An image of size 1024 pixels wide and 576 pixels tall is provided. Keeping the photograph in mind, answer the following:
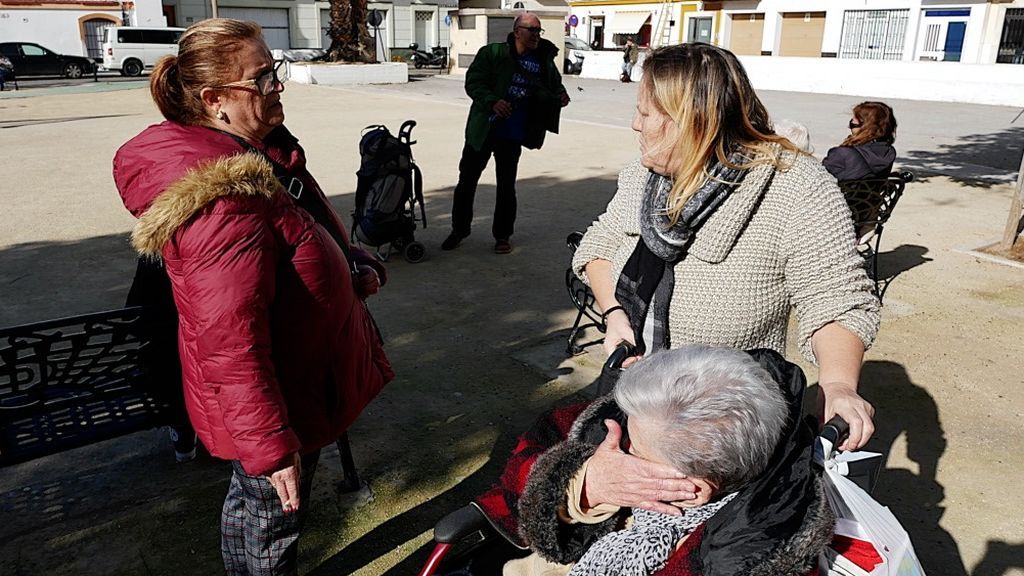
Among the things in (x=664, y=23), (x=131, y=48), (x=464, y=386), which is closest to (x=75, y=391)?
(x=464, y=386)

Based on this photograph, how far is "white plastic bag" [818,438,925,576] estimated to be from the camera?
1514 millimetres

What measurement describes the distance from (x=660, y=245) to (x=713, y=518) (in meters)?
0.75

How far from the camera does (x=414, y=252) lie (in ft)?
20.0

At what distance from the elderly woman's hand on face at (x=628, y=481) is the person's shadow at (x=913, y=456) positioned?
172cm

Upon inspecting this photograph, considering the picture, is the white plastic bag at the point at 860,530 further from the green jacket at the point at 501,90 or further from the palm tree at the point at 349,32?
the palm tree at the point at 349,32

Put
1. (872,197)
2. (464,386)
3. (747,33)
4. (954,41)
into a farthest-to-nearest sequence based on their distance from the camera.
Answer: (747,33) → (954,41) → (872,197) → (464,386)

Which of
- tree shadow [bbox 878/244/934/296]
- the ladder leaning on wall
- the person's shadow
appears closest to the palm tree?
the ladder leaning on wall

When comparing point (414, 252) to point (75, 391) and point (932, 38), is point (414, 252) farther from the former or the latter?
point (932, 38)

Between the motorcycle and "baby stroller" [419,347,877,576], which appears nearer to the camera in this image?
"baby stroller" [419,347,877,576]

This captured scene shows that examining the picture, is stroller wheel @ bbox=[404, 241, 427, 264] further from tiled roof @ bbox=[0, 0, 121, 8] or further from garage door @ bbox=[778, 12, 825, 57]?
tiled roof @ bbox=[0, 0, 121, 8]

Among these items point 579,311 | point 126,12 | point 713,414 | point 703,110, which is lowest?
point 579,311

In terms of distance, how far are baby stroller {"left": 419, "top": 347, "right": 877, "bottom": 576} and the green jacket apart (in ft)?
13.9

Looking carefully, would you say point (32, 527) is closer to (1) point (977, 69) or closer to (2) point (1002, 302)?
(2) point (1002, 302)

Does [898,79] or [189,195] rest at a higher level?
[189,195]
